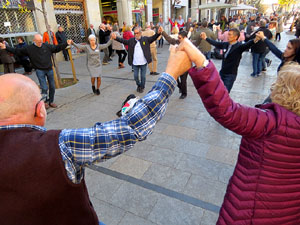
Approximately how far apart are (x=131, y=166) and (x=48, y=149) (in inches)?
105

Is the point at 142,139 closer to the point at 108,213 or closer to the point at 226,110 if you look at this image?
the point at 226,110

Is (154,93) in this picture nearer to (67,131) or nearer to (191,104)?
(67,131)

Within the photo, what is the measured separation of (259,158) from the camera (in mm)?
1278

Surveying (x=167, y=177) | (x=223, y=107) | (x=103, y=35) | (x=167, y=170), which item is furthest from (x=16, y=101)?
(x=103, y=35)

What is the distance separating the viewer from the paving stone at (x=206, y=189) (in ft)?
9.05

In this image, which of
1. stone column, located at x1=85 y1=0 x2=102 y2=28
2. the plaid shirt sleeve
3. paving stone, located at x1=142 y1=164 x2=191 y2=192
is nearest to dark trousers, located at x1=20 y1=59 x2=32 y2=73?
stone column, located at x1=85 y1=0 x2=102 y2=28

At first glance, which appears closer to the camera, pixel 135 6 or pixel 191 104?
pixel 191 104

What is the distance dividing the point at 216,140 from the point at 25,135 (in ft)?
12.2

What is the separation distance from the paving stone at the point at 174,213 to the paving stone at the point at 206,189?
22cm

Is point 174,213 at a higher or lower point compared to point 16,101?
lower

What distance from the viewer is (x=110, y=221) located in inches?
Result: 99.2

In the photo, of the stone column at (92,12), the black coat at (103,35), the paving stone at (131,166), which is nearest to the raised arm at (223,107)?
the paving stone at (131,166)

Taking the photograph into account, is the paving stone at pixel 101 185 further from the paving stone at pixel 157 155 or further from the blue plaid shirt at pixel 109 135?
the blue plaid shirt at pixel 109 135

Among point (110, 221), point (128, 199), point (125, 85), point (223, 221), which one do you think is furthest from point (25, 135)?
point (125, 85)
